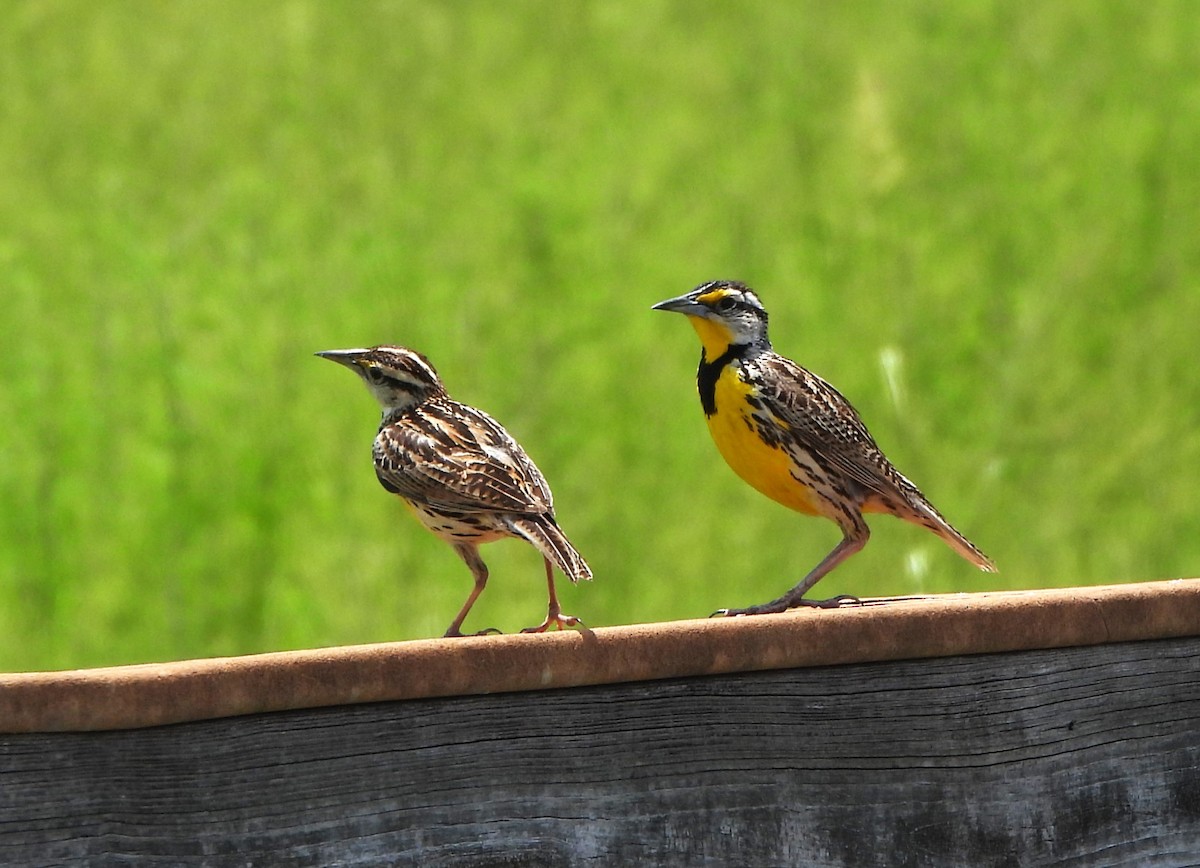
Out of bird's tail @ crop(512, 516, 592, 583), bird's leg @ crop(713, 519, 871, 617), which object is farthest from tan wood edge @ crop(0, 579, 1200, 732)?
bird's leg @ crop(713, 519, 871, 617)

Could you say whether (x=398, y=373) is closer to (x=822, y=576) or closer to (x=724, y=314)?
(x=724, y=314)

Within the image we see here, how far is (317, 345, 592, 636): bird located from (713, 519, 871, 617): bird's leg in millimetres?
527

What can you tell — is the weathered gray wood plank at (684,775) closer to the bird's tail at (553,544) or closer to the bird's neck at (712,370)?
the bird's tail at (553,544)

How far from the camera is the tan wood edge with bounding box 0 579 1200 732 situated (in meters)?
2.51

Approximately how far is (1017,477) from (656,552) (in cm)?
180

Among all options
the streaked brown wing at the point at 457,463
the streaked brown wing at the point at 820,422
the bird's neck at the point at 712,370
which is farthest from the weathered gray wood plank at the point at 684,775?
the bird's neck at the point at 712,370

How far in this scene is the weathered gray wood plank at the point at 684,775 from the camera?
257cm

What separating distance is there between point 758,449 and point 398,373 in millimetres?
1071

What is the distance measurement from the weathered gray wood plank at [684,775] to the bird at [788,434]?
142cm

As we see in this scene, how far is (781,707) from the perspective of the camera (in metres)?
3.10

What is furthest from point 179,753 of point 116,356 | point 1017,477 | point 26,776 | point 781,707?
point 1017,477

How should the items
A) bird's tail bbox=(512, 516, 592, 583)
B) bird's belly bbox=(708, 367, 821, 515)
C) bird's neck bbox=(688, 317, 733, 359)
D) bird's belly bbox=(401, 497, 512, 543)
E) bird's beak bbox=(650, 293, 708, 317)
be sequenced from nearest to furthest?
bird's tail bbox=(512, 516, 592, 583) → bird's belly bbox=(401, 497, 512, 543) → bird's belly bbox=(708, 367, 821, 515) → bird's beak bbox=(650, 293, 708, 317) → bird's neck bbox=(688, 317, 733, 359)

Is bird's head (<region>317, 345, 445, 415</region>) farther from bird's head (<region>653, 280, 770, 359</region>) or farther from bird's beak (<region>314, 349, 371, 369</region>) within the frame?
bird's head (<region>653, 280, 770, 359</region>)

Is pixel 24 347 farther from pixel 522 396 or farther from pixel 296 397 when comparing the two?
pixel 522 396
